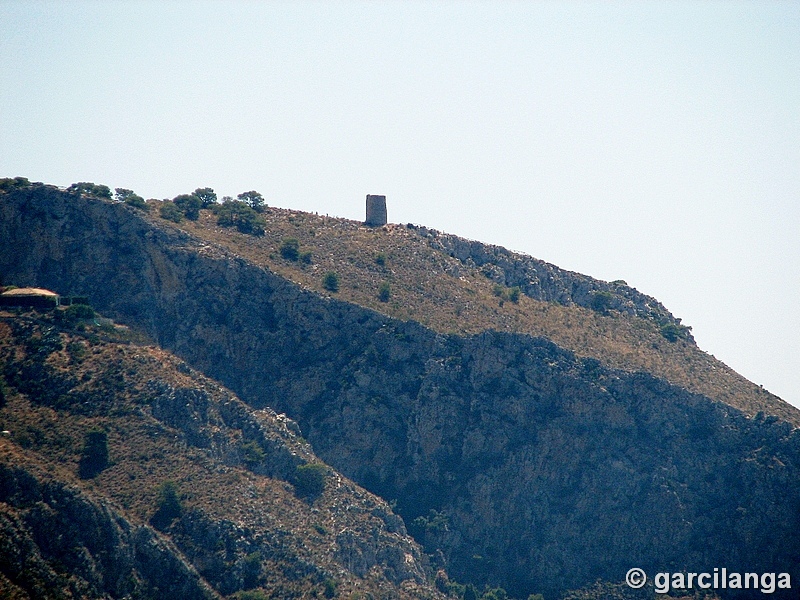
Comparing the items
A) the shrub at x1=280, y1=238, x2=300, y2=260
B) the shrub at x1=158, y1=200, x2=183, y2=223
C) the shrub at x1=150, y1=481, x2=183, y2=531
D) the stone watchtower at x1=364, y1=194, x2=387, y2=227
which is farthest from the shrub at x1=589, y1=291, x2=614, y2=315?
the shrub at x1=150, y1=481, x2=183, y2=531

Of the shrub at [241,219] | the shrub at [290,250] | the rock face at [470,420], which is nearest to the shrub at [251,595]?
the rock face at [470,420]

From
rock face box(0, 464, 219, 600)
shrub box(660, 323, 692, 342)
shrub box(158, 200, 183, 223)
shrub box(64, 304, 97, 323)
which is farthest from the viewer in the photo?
shrub box(660, 323, 692, 342)

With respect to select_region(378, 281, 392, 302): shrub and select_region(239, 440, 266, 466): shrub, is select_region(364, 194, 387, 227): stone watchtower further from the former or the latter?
select_region(239, 440, 266, 466): shrub

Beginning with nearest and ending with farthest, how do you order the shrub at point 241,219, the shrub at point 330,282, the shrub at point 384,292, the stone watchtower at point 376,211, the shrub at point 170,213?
1. the shrub at point 330,282
2. the shrub at point 384,292
3. the shrub at point 170,213
4. the shrub at point 241,219
5. the stone watchtower at point 376,211

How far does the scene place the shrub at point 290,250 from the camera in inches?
5965

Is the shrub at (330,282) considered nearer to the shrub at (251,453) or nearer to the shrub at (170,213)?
the shrub at (170,213)

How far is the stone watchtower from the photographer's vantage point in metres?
167

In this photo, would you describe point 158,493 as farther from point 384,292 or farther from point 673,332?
point 673,332

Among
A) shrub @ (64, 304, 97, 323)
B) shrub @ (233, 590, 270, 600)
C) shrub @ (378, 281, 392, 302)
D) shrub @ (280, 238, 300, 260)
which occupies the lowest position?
shrub @ (233, 590, 270, 600)

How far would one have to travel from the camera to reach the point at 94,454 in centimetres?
11188

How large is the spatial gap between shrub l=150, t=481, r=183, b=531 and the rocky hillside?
130 millimetres

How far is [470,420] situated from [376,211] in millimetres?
40079

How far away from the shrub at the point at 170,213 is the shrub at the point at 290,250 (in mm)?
13386

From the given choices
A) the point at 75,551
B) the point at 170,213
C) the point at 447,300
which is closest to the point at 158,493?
the point at 75,551
